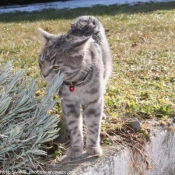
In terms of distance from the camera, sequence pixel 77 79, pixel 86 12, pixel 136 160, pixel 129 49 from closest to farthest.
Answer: pixel 77 79 < pixel 136 160 < pixel 129 49 < pixel 86 12

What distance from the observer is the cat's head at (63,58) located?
11.5ft

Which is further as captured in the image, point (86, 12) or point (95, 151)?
point (86, 12)

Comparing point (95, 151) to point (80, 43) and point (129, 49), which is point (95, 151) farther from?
point (129, 49)

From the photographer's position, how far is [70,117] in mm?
3740

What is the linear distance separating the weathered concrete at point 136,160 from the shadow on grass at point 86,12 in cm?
742

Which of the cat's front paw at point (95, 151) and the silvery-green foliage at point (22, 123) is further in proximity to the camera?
the cat's front paw at point (95, 151)

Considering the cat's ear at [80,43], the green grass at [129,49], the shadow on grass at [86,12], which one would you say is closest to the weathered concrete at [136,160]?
the green grass at [129,49]

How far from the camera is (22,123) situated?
10.6 feet

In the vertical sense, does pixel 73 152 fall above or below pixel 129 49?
above

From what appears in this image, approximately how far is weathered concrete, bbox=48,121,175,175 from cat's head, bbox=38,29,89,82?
0.72 metres

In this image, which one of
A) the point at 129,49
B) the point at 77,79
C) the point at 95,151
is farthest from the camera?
the point at 129,49

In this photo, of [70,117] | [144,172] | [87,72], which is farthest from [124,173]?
[87,72]

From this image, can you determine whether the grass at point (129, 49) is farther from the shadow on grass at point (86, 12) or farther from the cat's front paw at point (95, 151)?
the cat's front paw at point (95, 151)

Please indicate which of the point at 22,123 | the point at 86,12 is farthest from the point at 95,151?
the point at 86,12
